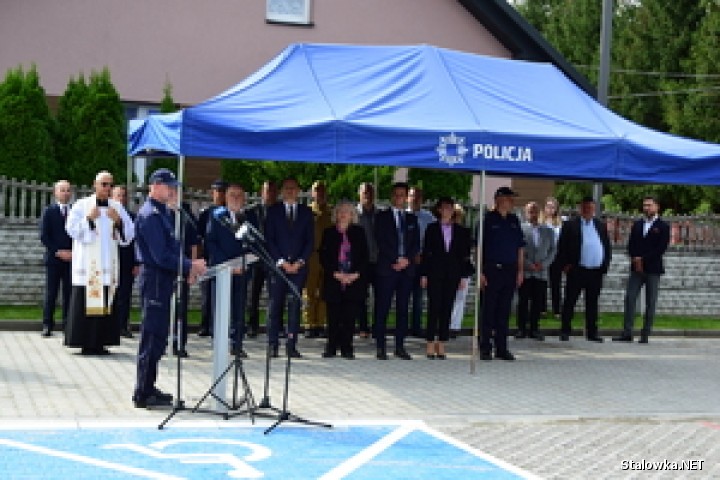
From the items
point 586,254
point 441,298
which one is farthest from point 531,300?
point 441,298

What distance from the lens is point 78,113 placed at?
1973cm

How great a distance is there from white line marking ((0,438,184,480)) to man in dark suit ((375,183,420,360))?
6362mm

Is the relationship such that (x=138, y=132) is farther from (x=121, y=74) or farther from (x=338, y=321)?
(x=121, y=74)

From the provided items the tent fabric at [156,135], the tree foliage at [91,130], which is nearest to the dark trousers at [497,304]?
the tent fabric at [156,135]

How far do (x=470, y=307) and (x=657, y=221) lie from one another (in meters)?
3.79

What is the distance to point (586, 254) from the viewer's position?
1723cm

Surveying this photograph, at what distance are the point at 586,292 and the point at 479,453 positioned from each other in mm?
8797

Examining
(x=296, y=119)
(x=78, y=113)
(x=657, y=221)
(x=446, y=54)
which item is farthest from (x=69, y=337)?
(x=657, y=221)

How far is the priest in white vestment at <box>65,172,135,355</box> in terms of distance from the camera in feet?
43.5

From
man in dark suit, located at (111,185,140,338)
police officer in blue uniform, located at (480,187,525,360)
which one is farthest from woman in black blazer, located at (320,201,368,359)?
man in dark suit, located at (111,185,140,338)

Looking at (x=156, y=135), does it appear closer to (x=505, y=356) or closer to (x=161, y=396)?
(x=161, y=396)

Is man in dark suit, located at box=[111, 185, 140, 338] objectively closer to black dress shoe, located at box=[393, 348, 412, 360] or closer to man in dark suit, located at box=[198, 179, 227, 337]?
man in dark suit, located at box=[198, 179, 227, 337]

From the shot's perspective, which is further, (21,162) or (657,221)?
(21,162)

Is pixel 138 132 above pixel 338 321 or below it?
above
